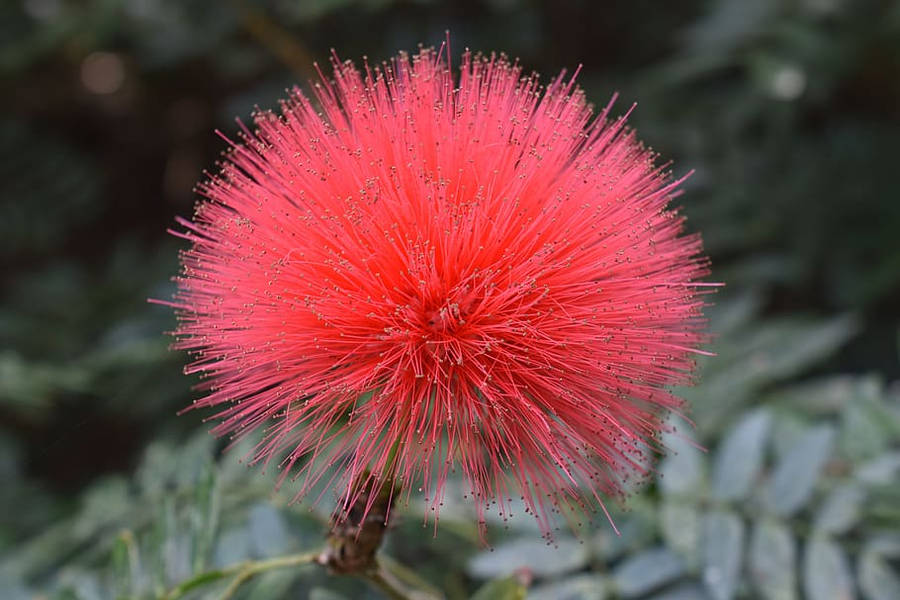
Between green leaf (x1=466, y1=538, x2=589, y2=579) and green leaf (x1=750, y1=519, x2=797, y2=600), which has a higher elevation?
green leaf (x1=750, y1=519, x2=797, y2=600)

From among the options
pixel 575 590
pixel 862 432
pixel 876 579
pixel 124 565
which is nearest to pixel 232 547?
pixel 124 565

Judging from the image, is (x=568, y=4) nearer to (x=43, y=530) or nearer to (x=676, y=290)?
(x=676, y=290)

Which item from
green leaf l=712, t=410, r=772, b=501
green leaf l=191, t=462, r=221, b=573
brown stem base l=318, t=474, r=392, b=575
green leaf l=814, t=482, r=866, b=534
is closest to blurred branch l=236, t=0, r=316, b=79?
green leaf l=191, t=462, r=221, b=573

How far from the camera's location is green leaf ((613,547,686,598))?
1.67m

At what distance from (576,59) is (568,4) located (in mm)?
242

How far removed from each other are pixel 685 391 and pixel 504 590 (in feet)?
3.10

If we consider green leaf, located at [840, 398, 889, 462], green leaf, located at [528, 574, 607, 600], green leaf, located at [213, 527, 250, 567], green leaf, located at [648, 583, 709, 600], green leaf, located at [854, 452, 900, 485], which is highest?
green leaf, located at [840, 398, 889, 462]

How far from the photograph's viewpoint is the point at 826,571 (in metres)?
1.69

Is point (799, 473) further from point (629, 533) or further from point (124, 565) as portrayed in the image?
point (124, 565)

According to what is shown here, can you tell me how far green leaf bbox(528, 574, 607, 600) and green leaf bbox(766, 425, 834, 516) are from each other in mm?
436

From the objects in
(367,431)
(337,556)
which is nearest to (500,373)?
(367,431)

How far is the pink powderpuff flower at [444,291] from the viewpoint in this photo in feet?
4.23

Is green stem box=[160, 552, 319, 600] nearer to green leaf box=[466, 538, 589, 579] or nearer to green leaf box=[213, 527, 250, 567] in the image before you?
green leaf box=[213, 527, 250, 567]

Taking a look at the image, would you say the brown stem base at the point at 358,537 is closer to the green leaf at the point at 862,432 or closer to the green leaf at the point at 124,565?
the green leaf at the point at 124,565
